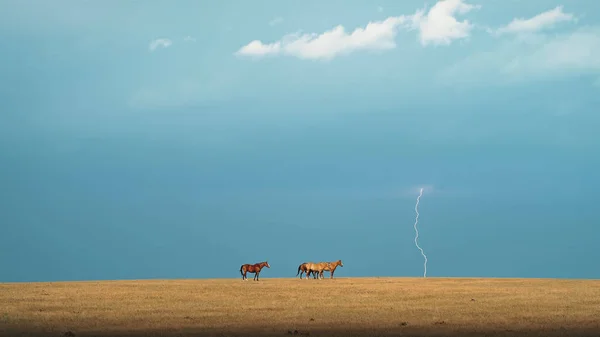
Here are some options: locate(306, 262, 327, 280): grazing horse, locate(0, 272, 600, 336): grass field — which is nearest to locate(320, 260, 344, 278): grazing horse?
locate(306, 262, 327, 280): grazing horse

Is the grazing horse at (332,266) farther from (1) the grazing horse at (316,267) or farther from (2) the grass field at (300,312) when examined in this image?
(2) the grass field at (300,312)

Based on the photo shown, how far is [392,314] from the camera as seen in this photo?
28734 millimetres

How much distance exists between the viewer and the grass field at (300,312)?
23.7m

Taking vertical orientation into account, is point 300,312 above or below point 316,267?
below

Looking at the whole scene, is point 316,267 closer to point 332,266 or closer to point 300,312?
point 332,266

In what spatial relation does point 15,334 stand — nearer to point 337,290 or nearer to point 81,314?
point 81,314

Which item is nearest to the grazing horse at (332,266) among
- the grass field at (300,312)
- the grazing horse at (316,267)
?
the grazing horse at (316,267)

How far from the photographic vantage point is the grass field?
2366cm

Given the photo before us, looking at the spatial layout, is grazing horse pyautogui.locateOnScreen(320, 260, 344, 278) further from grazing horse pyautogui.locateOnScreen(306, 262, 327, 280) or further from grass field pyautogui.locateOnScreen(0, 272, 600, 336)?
grass field pyautogui.locateOnScreen(0, 272, 600, 336)

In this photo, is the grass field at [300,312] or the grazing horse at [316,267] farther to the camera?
the grazing horse at [316,267]

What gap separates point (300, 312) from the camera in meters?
29.4

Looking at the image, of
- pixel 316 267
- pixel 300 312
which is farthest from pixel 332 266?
pixel 300 312

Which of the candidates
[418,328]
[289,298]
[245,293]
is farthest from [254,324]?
[245,293]

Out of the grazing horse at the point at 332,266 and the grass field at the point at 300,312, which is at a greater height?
the grazing horse at the point at 332,266
